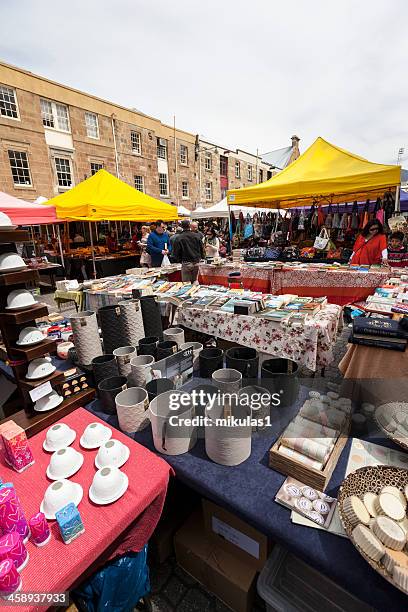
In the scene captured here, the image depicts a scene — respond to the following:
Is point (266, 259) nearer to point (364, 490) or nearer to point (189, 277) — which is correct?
point (189, 277)

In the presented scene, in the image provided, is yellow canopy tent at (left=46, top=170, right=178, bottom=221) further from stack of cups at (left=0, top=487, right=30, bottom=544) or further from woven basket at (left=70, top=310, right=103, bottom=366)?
stack of cups at (left=0, top=487, right=30, bottom=544)

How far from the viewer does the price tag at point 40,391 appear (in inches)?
65.7

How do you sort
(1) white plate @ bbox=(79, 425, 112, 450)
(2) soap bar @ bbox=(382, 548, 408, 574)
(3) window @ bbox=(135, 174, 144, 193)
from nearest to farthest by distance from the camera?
1. (2) soap bar @ bbox=(382, 548, 408, 574)
2. (1) white plate @ bbox=(79, 425, 112, 450)
3. (3) window @ bbox=(135, 174, 144, 193)

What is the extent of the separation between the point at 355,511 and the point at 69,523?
1.04m

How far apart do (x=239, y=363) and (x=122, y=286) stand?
2.82 metres

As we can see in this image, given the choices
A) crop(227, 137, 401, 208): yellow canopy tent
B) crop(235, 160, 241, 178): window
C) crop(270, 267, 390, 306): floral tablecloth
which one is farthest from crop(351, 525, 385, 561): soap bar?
crop(235, 160, 241, 178): window

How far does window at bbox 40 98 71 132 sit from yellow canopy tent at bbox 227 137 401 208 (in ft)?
46.9

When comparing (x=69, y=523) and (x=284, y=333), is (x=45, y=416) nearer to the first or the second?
(x=69, y=523)

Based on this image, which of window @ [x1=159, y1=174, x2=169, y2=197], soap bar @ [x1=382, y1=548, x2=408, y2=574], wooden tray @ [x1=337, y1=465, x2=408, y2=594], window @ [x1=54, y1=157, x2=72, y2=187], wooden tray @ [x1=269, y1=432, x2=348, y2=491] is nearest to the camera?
soap bar @ [x1=382, y1=548, x2=408, y2=574]

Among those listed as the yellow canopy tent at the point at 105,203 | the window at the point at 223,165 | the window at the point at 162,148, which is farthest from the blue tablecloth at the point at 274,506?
the window at the point at 223,165

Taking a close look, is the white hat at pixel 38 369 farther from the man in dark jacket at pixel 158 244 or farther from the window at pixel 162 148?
the window at pixel 162 148

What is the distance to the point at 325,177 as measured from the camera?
5105 millimetres

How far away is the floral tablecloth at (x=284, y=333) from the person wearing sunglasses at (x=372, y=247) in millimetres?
3211

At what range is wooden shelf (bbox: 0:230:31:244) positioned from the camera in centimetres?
144
